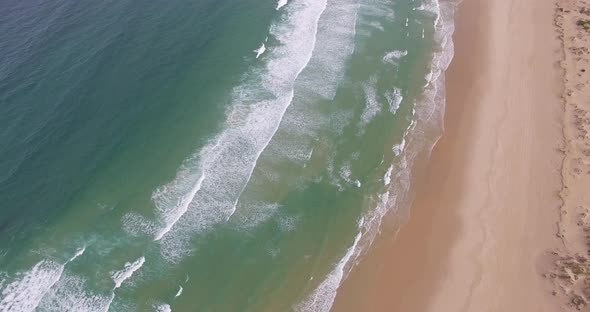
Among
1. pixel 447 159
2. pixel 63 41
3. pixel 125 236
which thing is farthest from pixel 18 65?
pixel 447 159

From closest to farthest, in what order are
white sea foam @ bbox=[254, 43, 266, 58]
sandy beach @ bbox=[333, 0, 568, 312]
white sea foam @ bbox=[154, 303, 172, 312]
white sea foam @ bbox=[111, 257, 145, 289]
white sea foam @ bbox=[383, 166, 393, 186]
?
white sea foam @ bbox=[154, 303, 172, 312] < sandy beach @ bbox=[333, 0, 568, 312] < white sea foam @ bbox=[111, 257, 145, 289] < white sea foam @ bbox=[383, 166, 393, 186] < white sea foam @ bbox=[254, 43, 266, 58]

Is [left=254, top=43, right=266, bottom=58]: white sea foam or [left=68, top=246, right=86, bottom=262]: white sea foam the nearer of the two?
[left=68, top=246, right=86, bottom=262]: white sea foam

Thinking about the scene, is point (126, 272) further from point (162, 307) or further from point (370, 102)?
point (370, 102)

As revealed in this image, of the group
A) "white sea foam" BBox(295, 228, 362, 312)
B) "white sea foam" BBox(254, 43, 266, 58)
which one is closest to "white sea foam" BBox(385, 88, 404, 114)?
"white sea foam" BBox(254, 43, 266, 58)

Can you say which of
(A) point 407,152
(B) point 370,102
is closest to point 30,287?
(A) point 407,152

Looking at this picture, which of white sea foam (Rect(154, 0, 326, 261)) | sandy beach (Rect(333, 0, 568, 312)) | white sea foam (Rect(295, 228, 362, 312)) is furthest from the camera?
white sea foam (Rect(154, 0, 326, 261))

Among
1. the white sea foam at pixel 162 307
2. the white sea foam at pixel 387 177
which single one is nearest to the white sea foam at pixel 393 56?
the white sea foam at pixel 387 177

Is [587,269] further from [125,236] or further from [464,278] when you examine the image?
[125,236]

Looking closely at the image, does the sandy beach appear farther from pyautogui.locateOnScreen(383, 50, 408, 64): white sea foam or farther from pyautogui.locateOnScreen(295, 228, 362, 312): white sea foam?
pyautogui.locateOnScreen(383, 50, 408, 64): white sea foam

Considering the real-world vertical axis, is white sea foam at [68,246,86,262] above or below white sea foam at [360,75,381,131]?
below
